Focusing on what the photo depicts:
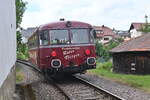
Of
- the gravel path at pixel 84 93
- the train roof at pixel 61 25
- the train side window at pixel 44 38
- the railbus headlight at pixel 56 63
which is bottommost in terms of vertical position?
the gravel path at pixel 84 93

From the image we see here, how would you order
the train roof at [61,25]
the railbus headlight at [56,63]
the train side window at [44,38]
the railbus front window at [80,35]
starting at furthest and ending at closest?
the railbus front window at [80,35], the train roof at [61,25], the train side window at [44,38], the railbus headlight at [56,63]

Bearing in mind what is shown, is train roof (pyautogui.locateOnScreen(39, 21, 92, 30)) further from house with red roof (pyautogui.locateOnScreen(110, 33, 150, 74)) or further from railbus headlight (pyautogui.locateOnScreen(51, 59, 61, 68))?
house with red roof (pyautogui.locateOnScreen(110, 33, 150, 74))

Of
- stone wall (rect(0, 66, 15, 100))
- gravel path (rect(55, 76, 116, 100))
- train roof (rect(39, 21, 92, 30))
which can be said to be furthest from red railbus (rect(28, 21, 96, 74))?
stone wall (rect(0, 66, 15, 100))

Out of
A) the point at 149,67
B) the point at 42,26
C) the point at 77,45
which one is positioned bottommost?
the point at 149,67

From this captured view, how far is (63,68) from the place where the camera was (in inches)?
595

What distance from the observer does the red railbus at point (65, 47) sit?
49.4ft

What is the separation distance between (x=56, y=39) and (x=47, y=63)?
47.6 inches

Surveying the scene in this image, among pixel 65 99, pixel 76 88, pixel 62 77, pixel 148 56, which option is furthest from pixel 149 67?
pixel 65 99

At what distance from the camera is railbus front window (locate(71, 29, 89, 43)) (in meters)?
15.5

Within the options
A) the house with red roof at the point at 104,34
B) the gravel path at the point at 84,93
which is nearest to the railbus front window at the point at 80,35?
the gravel path at the point at 84,93

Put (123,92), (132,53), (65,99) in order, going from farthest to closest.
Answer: (132,53)
(123,92)
(65,99)

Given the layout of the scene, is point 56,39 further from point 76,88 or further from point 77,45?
point 76,88

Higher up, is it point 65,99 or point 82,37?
point 82,37

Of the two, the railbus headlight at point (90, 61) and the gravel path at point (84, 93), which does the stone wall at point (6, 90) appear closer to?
the gravel path at point (84, 93)
